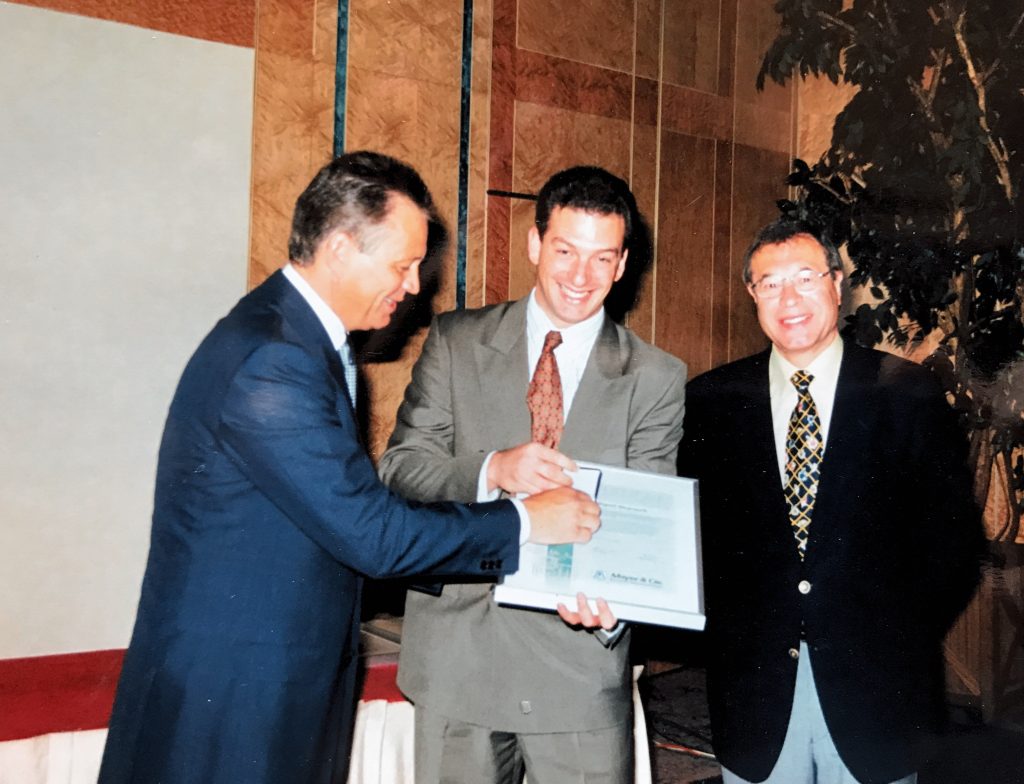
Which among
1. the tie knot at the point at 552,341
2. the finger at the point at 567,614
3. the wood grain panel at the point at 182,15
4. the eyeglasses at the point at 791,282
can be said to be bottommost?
the finger at the point at 567,614

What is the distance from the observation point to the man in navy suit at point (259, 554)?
4.89 ft

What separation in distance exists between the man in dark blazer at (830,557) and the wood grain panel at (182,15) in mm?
2490

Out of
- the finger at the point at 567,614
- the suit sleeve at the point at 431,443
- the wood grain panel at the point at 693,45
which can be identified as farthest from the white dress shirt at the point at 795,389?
the wood grain panel at the point at 693,45

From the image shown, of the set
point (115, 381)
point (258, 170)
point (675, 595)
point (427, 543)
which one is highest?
point (258, 170)

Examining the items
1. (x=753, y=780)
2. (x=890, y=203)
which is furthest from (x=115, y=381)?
(x=890, y=203)

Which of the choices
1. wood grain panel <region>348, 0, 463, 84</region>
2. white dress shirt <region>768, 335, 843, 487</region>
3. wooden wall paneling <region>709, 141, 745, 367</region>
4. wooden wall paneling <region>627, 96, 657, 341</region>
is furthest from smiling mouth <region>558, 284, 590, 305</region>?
wooden wall paneling <region>709, 141, 745, 367</region>

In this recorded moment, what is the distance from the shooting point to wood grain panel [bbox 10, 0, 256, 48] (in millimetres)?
3115

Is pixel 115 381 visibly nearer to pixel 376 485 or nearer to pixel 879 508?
pixel 376 485

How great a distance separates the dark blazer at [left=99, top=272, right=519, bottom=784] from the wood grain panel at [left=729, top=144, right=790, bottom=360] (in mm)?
4046

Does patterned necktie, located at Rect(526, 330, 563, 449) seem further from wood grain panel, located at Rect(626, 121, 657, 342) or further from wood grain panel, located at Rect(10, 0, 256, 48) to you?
wood grain panel, located at Rect(626, 121, 657, 342)

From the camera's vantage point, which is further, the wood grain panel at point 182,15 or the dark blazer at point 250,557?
the wood grain panel at point 182,15

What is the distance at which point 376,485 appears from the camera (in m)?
1.59

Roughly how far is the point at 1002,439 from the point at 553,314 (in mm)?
2759

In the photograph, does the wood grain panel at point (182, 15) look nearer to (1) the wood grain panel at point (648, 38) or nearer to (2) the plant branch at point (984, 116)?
(1) the wood grain panel at point (648, 38)
